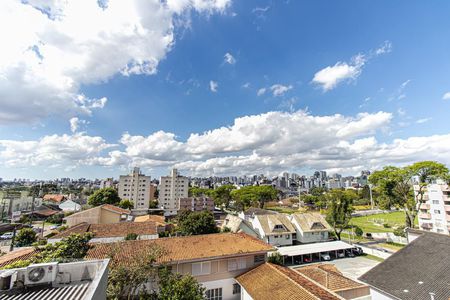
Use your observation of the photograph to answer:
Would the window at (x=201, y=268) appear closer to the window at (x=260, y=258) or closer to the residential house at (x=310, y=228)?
the window at (x=260, y=258)

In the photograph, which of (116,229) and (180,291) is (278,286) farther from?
(116,229)

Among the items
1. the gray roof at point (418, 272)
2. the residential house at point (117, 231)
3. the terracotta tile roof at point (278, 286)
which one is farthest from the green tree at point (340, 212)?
the residential house at point (117, 231)

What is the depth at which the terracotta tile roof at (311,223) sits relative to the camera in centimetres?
3694

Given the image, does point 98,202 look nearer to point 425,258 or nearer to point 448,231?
point 425,258

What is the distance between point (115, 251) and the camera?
14.9 meters

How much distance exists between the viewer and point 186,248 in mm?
17297

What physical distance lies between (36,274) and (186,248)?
470 inches

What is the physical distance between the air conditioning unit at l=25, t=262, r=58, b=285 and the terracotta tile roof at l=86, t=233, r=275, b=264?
7.66 m

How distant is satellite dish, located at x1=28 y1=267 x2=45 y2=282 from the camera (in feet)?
20.8

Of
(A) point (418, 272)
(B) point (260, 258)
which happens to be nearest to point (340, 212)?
(B) point (260, 258)

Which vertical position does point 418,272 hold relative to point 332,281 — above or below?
above

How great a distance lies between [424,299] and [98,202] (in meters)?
65.7

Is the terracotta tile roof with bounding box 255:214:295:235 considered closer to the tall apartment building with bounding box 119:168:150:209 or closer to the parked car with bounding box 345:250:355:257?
the parked car with bounding box 345:250:355:257

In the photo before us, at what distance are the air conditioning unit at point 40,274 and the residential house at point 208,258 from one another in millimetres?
8796
